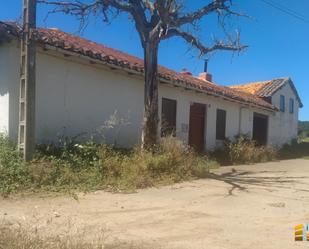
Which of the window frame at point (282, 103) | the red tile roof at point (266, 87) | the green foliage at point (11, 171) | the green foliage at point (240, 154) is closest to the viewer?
the green foliage at point (11, 171)

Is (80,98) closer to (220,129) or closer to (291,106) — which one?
(220,129)

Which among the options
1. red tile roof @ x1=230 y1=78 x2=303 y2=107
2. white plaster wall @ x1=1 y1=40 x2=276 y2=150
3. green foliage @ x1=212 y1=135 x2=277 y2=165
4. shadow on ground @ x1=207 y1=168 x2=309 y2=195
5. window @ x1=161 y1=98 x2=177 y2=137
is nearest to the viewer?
shadow on ground @ x1=207 y1=168 x2=309 y2=195

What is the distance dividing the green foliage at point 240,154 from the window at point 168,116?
8.22ft

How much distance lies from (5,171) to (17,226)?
3.03 m

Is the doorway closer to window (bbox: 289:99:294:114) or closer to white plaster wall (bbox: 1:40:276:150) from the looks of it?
window (bbox: 289:99:294:114)

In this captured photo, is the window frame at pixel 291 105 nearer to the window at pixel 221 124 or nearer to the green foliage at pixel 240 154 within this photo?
the green foliage at pixel 240 154

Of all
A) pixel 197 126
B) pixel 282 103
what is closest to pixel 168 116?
pixel 197 126

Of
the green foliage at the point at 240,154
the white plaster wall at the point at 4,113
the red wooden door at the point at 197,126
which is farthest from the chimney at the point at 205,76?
the white plaster wall at the point at 4,113

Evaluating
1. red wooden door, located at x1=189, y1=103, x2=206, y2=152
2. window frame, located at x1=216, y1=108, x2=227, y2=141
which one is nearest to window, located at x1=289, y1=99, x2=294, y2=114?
window frame, located at x1=216, y1=108, x2=227, y2=141

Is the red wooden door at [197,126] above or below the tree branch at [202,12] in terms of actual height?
below

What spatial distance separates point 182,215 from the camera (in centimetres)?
625

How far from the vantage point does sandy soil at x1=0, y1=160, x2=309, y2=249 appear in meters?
5.00

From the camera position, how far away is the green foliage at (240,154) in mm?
16281

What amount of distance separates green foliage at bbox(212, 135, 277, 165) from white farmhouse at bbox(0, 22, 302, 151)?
0.80 metres
